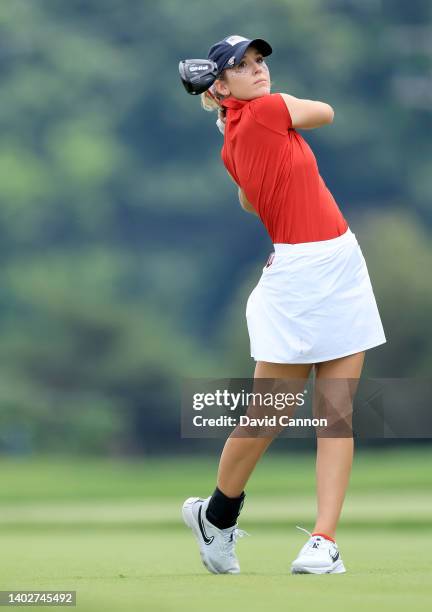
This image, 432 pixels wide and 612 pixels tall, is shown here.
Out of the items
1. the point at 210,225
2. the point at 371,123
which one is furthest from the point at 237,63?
the point at 371,123

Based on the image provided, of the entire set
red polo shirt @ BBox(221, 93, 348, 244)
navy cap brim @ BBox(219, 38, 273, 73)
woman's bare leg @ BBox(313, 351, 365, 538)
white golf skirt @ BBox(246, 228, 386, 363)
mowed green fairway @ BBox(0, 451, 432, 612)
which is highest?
navy cap brim @ BBox(219, 38, 273, 73)

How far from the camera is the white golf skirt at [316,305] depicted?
11.7 ft

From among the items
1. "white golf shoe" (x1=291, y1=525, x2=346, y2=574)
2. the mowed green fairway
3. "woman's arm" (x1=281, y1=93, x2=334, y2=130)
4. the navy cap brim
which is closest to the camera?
the mowed green fairway

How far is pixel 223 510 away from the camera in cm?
374

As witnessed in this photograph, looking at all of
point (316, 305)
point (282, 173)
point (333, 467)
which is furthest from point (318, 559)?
point (282, 173)

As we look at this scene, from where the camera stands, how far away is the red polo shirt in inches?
140

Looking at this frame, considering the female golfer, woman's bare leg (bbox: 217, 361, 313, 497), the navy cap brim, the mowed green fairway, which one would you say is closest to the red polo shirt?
the female golfer

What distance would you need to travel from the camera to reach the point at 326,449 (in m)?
3.61

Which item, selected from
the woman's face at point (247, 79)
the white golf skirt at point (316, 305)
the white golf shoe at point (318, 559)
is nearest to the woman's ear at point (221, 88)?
the woman's face at point (247, 79)

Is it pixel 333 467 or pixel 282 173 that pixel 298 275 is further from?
pixel 333 467

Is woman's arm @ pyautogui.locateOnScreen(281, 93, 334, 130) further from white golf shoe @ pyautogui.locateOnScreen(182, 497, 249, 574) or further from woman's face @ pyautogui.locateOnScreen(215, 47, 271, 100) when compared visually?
white golf shoe @ pyautogui.locateOnScreen(182, 497, 249, 574)

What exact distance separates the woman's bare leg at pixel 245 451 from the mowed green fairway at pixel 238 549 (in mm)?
209

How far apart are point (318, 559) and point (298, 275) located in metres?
0.62

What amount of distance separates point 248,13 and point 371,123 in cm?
386
